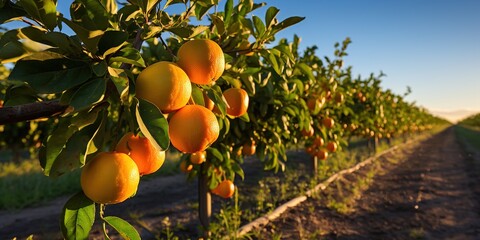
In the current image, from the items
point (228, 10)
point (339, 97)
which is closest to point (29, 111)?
point (228, 10)

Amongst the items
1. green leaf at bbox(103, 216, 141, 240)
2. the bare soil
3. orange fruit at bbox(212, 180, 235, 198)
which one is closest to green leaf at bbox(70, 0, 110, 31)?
green leaf at bbox(103, 216, 141, 240)

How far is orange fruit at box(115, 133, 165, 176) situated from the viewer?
96 cm

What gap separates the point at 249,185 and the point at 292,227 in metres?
2.64

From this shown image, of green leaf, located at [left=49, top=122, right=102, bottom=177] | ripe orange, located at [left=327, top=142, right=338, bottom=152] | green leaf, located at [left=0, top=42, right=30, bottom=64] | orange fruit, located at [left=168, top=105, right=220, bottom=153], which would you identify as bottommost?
ripe orange, located at [left=327, top=142, right=338, bottom=152]

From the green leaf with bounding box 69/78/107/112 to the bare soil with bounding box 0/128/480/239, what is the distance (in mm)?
3337

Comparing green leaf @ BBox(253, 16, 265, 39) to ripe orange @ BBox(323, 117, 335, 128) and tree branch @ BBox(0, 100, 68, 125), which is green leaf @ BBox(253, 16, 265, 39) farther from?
Result: ripe orange @ BBox(323, 117, 335, 128)

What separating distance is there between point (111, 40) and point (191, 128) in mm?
304

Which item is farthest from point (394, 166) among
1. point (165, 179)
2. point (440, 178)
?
point (165, 179)

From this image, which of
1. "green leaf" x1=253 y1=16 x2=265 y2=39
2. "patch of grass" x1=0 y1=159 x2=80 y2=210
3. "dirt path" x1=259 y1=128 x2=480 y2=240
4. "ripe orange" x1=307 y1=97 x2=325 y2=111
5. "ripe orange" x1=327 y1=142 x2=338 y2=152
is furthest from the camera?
"patch of grass" x1=0 y1=159 x2=80 y2=210

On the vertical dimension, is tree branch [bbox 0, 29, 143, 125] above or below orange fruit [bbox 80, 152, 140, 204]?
above

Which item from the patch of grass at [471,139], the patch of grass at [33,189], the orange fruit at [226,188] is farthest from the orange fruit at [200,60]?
the patch of grass at [471,139]

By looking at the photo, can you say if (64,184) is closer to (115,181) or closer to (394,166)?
(115,181)

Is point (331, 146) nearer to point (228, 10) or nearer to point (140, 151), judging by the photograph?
point (228, 10)

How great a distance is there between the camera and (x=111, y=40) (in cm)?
85
